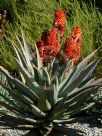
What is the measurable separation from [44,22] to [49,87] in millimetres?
4342

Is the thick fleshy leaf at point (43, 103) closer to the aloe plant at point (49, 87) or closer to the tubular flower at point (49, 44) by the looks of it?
the aloe plant at point (49, 87)

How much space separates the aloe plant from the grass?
3372 mm

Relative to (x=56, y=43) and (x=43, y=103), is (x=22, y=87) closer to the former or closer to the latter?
(x=43, y=103)

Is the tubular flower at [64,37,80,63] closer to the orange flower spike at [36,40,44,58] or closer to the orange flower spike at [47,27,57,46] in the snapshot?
the orange flower spike at [47,27,57,46]

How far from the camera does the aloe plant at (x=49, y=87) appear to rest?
4309mm

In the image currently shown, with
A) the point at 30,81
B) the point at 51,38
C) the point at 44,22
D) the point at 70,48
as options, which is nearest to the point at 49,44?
the point at 51,38

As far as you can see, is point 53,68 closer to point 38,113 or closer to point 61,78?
point 61,78

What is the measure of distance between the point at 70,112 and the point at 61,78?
325 millimetres

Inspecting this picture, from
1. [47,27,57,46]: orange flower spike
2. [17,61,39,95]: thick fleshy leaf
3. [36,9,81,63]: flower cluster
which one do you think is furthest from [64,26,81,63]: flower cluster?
[17,61,39,95]: thick fleshy leaf

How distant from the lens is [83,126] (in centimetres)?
623

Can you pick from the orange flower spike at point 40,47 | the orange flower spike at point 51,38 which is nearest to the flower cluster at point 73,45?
the orange flower spike at point 51,38

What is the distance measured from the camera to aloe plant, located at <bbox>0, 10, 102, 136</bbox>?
170 inches

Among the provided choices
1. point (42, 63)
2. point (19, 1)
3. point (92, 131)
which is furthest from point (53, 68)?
point (19, 1)

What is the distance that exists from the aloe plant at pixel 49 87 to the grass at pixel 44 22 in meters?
3.37
